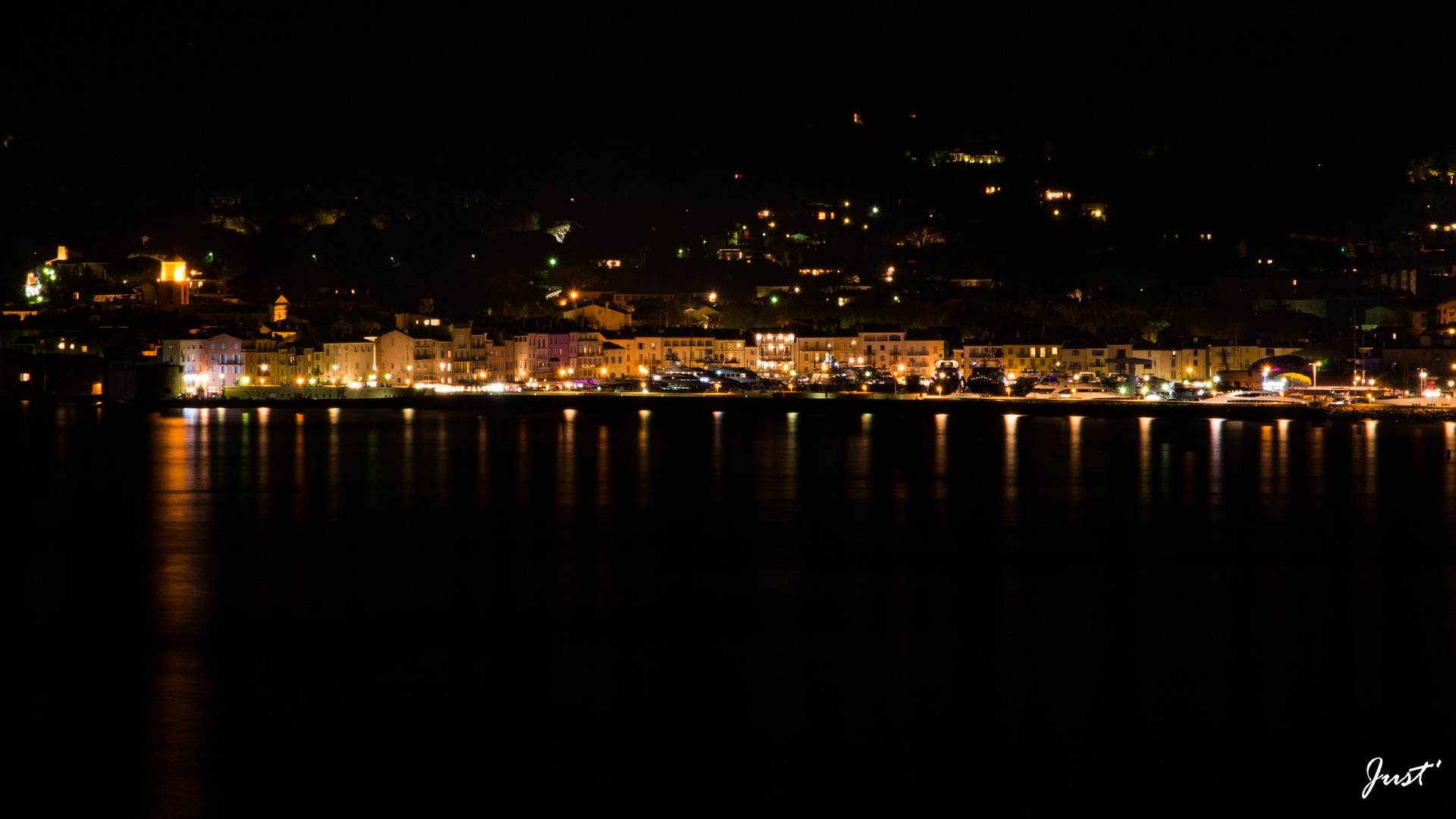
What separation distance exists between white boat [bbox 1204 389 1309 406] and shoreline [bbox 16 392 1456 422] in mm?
1508

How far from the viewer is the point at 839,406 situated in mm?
43500

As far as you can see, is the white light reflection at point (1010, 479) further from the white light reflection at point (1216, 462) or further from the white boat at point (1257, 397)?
the white boat at point (1257, 397)

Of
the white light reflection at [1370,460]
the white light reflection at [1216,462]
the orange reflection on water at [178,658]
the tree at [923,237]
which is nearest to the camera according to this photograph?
the orange reflection on water at [178,658]

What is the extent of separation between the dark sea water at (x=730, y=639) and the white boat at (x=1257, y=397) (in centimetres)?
1944

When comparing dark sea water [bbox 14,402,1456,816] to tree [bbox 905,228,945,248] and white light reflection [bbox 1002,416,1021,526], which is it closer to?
white light reflection [bbox 1002,416,1021,526]

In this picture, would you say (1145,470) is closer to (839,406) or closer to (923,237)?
(839,406)

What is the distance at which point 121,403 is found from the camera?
4556 cm

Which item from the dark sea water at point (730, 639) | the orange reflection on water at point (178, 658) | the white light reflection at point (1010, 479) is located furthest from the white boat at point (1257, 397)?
the orange reflection on water at point (178, 658)

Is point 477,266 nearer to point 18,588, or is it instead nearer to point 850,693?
point 18,588

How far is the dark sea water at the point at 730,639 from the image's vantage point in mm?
7402

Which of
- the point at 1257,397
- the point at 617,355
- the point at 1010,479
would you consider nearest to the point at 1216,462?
the point at 1010,479

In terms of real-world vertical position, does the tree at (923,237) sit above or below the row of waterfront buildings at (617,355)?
above

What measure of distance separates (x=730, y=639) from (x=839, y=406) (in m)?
33.2

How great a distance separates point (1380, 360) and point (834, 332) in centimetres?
2152
